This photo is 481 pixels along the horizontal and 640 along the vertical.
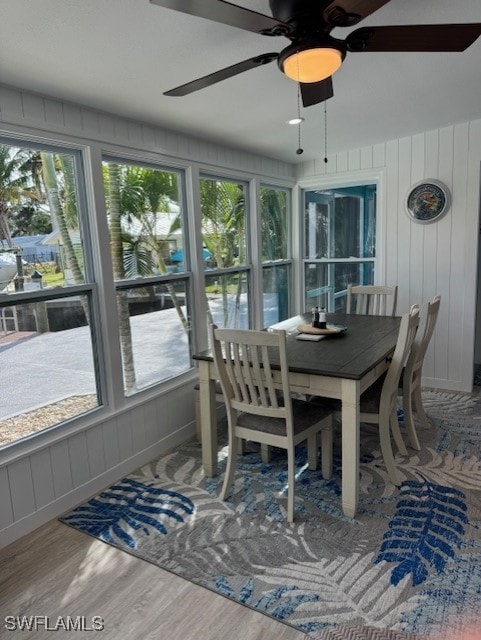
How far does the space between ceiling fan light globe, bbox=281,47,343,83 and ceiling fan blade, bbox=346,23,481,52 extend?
77mm

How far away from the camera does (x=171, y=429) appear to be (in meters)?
3.39

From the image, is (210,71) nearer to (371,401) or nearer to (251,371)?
(251,371)

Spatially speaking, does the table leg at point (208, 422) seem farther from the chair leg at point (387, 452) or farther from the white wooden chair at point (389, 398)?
the chair leg at point (387, 452)

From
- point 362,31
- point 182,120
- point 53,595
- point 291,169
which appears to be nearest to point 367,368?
point 362,31

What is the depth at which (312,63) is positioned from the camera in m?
1.66

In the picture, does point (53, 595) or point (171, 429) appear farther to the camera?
point (171, 429)

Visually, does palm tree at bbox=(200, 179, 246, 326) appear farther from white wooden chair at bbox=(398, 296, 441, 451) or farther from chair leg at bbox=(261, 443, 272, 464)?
white wooden chair at bbox=(398, 296, 441, 451)

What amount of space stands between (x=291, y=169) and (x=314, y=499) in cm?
360

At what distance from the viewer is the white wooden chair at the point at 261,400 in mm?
2340

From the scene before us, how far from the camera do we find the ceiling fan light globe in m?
1.62

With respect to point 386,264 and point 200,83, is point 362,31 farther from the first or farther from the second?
point 386,264

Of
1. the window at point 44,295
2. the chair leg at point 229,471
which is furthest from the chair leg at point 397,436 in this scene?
the window at point 44,295

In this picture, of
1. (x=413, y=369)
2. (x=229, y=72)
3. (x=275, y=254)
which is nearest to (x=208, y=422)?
(x=413, y=369)

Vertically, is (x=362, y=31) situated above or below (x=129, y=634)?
above
